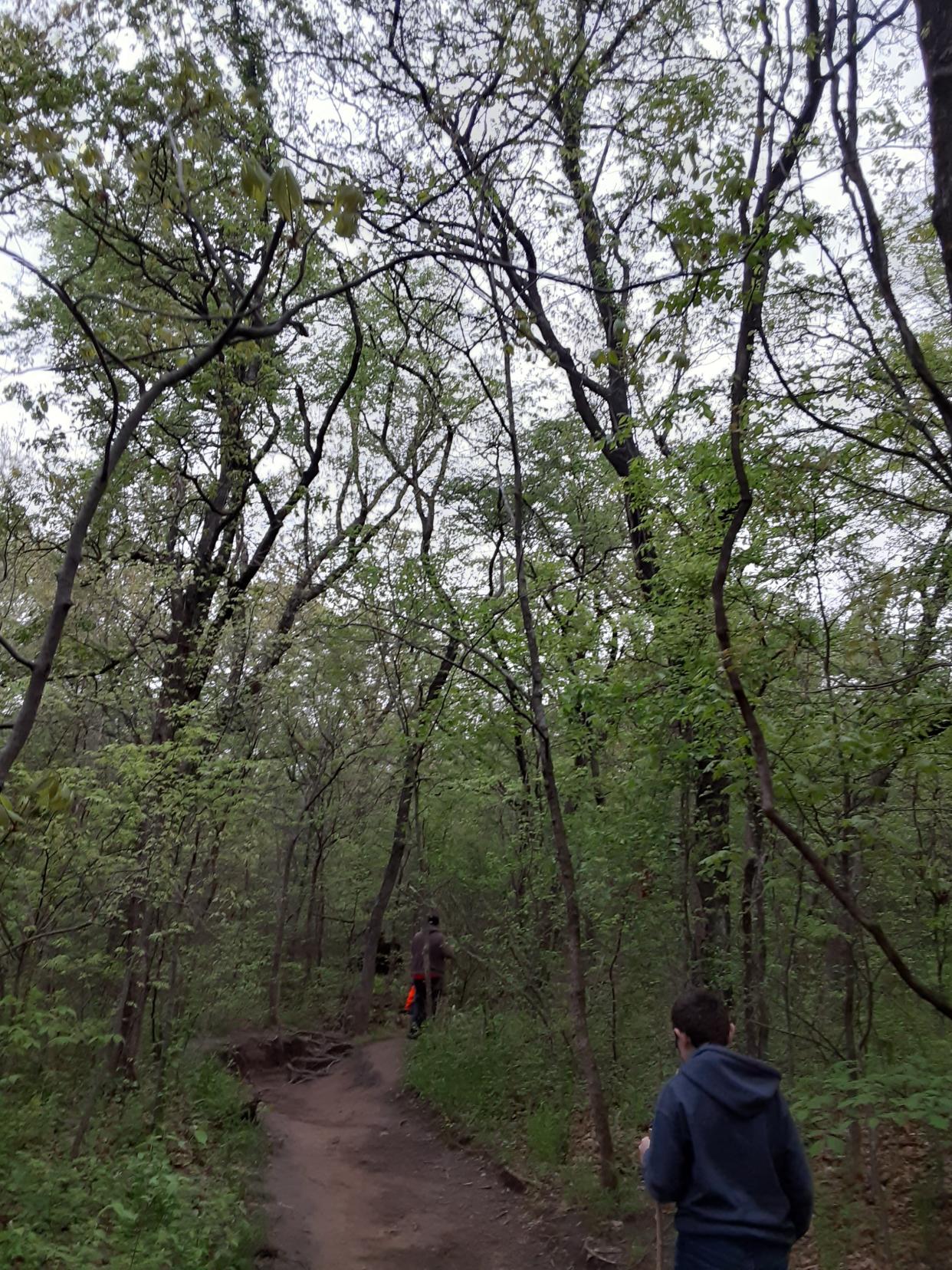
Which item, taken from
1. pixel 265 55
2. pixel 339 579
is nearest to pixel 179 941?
pixel 339 579

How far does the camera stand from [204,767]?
7.47 meters

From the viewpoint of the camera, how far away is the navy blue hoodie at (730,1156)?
272 cm

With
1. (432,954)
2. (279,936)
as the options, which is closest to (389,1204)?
(432,954)

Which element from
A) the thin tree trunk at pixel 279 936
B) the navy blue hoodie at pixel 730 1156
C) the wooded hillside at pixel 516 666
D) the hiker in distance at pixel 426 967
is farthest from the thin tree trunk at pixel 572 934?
the thin tree trunk at pixel 279 936

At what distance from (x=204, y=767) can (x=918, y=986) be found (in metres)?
5.86

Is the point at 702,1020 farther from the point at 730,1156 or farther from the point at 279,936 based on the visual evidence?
the point at 279,936

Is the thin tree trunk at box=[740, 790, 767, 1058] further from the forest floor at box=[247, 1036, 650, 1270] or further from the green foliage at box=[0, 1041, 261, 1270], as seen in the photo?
the green foliage at box=[0, 1041, 261, 1270]

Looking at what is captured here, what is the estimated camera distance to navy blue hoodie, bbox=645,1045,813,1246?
2719 millimetres

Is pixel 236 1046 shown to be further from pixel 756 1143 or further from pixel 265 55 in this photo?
pixel 265 55

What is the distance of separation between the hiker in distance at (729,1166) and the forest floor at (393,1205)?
10.8 ft

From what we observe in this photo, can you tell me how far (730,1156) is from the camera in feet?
9.05

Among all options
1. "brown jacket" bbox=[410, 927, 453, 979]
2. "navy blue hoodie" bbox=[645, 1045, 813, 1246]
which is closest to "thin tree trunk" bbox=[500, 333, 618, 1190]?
"navy blue hoodie" bbox=[645, 1045, 813, 1246]

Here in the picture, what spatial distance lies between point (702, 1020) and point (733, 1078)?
251 mm

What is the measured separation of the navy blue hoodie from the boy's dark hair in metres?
0.17
